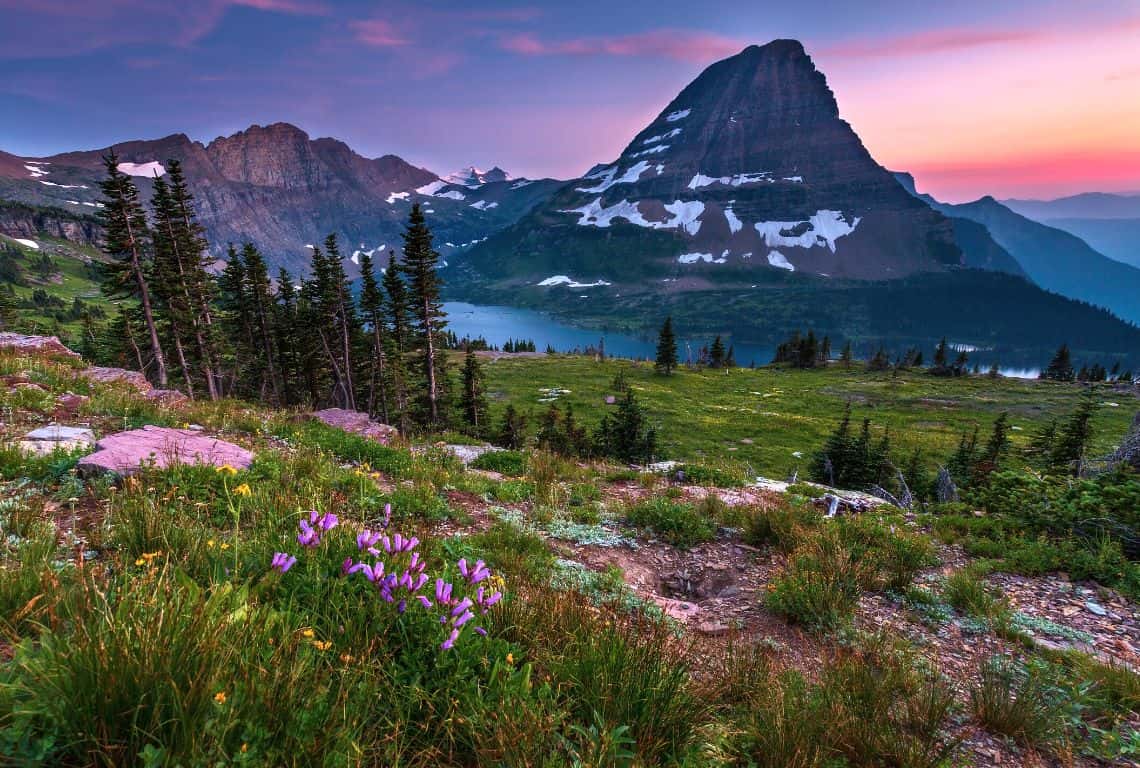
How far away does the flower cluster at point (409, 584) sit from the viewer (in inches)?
107

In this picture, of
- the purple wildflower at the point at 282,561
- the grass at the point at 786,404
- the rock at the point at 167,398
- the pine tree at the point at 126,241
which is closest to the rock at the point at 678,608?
the purple wildflower at the point at 282,561

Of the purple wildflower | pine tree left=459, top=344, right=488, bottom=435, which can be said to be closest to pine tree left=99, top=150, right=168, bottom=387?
pine tree left=459, top=344, right=488, bottom=435

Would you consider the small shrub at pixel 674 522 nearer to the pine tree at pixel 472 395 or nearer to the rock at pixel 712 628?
the rock at pixel 712 628

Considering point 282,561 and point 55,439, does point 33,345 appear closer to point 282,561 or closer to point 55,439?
point 55,439

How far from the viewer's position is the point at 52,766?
1.59 meters

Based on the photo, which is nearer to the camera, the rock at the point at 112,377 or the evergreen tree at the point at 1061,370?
the rock at the point at 112,377

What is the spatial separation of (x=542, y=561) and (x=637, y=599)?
117 centimetres

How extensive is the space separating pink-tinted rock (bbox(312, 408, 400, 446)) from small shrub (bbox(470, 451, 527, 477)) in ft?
8.05

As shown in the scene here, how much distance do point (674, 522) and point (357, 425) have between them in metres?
11.8

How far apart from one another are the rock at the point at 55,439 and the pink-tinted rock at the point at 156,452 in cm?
39

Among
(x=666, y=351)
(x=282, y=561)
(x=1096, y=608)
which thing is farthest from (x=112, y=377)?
(x=666, y=351)

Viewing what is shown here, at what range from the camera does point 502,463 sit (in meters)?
11.9

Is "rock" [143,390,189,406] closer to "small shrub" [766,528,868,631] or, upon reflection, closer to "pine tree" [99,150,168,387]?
"small shrub" [766,528,868,631]

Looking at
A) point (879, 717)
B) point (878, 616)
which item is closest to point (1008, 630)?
point (878, 616)
